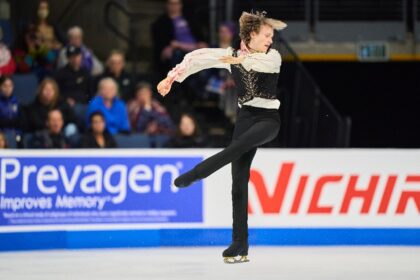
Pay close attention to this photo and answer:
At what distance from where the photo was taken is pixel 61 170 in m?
9.40

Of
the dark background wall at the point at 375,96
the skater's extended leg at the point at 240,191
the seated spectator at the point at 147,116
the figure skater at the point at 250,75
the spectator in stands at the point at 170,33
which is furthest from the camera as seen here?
the dark background wall at the point at 375,96

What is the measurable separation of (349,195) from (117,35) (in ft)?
16.3

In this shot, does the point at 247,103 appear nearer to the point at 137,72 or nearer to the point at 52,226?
the point at 52,226

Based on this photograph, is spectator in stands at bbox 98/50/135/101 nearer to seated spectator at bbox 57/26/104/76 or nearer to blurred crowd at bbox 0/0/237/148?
blurred crowd at bbox 0/0/237/148

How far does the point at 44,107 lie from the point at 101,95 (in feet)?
2.11

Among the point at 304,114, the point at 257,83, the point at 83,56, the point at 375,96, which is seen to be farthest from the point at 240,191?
the point at 375,96

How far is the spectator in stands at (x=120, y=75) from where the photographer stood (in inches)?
475

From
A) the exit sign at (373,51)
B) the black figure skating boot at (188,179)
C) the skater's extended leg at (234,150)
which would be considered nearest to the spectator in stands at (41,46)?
the exit sign at (373,51)

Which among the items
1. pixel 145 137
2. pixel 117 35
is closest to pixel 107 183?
pixel 145 137

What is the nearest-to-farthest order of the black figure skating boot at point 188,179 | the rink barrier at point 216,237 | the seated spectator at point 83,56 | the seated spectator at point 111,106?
the black figure skating boot at point 188,179
the rink barrier at point 216,237
the seated spectator at point 111,106
the seated spectator at point 83,56

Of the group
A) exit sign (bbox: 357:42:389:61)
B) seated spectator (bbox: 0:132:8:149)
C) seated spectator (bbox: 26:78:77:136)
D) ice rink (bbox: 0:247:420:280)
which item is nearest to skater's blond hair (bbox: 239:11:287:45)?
ice rink (bbox: 0:247:420:280)

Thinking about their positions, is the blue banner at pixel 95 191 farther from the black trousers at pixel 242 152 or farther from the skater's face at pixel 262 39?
the skater's face at pixel 262 39

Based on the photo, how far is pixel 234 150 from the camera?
6.91 m

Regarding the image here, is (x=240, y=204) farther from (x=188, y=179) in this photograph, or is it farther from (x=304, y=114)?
(x=304, y=114)
